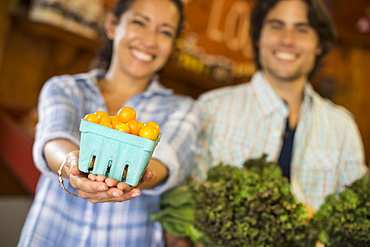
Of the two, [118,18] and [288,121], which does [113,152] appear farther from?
[288,121]

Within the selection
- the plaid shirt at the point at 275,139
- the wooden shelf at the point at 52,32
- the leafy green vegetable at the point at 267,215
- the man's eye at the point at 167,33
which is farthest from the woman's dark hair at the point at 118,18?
the wooden shelf at the point at 52,32

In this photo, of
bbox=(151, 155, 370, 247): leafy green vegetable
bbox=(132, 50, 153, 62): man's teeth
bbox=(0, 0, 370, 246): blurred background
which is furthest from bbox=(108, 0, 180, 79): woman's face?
bbox=(151, 155, 370, 247): leafy green vegetable

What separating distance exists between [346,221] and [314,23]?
101 cm

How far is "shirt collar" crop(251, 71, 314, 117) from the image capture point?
179 cm

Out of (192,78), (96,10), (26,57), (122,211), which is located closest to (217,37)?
(192,78)

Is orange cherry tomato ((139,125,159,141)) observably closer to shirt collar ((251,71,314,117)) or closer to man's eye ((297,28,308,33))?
shirt collar ((251,71,314,117))

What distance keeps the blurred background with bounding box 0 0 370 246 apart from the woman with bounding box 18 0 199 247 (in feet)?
1.14

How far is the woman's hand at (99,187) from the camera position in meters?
0.74

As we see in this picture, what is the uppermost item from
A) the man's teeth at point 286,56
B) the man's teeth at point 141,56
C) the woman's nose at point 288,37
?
the woman's nose at point 288,37

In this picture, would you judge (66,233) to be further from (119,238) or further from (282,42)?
(282,42)

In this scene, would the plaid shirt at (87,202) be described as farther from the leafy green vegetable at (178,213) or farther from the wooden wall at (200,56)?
the wooden wall at (200,56)

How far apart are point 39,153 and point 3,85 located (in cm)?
208

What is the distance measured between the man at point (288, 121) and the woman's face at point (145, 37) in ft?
1.42

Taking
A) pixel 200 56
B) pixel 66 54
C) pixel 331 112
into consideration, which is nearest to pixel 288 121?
pixel 331 112
